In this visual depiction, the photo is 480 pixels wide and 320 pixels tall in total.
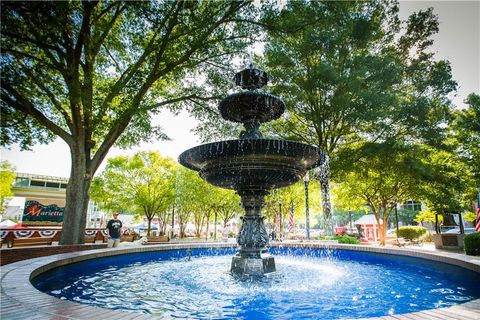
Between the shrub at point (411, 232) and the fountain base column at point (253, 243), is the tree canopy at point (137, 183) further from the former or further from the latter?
the shrub at point (411, 232)

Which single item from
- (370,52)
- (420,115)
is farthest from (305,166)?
(370,52)

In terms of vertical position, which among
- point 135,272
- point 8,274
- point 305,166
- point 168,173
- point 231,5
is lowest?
point 135,272

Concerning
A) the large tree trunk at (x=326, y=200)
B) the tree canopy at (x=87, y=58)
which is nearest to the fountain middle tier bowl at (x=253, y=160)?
the tree canopy at (x=87, y=58)

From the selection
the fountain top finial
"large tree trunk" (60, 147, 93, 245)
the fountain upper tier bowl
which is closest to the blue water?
"large tree trunk" (60, 147, 93, 245)

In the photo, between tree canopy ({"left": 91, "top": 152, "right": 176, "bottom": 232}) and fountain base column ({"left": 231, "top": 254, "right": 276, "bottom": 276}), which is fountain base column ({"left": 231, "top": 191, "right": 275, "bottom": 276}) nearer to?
fountain base column ({"left": 231, "top": 254, "right": 276, "bottom": 276})

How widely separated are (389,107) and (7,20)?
54.1ft

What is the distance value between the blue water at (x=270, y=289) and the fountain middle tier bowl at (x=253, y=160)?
2413mm

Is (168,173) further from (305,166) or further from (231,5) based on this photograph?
(305,166)

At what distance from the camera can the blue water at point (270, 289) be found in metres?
4.24

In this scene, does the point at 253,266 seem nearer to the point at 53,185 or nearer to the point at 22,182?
the point at 53,185

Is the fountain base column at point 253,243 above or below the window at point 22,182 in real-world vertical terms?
below

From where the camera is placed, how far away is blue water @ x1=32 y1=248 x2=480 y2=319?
13.9 feet

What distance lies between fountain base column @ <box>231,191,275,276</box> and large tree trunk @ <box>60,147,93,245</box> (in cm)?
719

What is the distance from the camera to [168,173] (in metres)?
31.1
